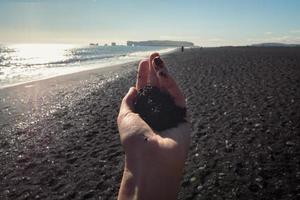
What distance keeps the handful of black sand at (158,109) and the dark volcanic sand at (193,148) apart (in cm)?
321

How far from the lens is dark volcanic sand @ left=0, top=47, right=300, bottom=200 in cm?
595

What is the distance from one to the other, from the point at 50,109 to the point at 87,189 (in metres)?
7.90

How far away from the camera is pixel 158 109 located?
263 cm

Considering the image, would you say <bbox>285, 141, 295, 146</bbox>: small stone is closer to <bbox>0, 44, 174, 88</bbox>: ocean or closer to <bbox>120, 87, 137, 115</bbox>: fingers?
<bbox>120, 87, 137, 115</bbox>: fingers

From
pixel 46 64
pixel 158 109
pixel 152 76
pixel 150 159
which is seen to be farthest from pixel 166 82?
pixel 46 64

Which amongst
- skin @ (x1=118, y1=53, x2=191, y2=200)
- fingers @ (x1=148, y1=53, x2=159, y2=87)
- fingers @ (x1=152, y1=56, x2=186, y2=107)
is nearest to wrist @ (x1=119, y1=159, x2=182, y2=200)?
skin @ (x1=118, y1=53, x2=191, y2=200)

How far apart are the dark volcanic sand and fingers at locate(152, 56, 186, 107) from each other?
10.4 ft

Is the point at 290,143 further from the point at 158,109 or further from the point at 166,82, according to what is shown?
the point at 158,109

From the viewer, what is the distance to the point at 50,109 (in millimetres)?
13609

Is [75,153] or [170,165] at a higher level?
[170,165]

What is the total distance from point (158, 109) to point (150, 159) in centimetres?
58

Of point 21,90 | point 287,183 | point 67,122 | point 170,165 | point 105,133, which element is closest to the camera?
point 170,165

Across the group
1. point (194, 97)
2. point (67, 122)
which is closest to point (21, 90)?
point (67, 122)

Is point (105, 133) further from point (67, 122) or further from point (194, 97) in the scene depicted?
point (194, 97)
